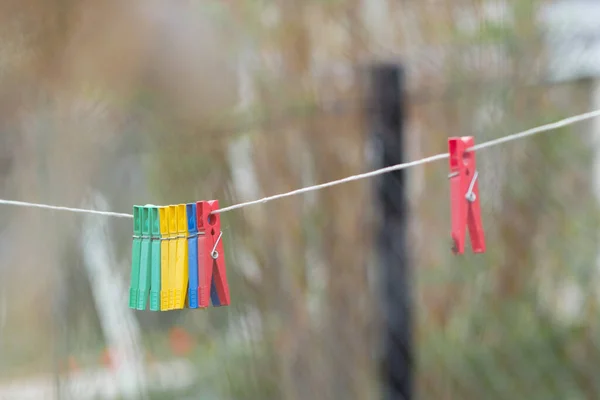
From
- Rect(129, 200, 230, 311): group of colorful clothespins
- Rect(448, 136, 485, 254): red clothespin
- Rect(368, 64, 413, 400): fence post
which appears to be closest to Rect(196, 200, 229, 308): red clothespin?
Rect(129, 200, 230, 311): group of colorful clothespins

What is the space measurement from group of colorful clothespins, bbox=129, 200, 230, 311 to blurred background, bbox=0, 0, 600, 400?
2.05ft

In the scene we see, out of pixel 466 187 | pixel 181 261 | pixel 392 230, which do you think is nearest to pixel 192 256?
pixel 181 261

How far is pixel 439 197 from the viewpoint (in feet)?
4.33

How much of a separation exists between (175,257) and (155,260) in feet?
0.06

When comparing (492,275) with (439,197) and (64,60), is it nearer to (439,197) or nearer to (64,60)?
(439,197)

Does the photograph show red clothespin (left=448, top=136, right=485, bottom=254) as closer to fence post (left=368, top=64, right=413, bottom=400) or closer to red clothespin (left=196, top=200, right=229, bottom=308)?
red clothespin (left=196, top=200, right=229, bottom=308)

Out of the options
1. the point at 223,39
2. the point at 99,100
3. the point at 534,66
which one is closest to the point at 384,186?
the point at 534,66

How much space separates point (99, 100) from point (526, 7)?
1.00 meters

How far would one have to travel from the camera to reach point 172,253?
56 cm

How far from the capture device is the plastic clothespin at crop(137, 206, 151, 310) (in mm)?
559

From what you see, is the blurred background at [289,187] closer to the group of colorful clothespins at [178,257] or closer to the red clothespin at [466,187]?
A: the red clothespin at [466,187]

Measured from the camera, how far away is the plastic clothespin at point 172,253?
1.81 feet

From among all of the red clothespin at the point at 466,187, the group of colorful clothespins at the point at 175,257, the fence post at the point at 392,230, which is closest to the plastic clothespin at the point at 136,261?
the group of colorful clothespins at the point at 175,257

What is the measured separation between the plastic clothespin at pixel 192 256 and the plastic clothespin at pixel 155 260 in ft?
0.08
